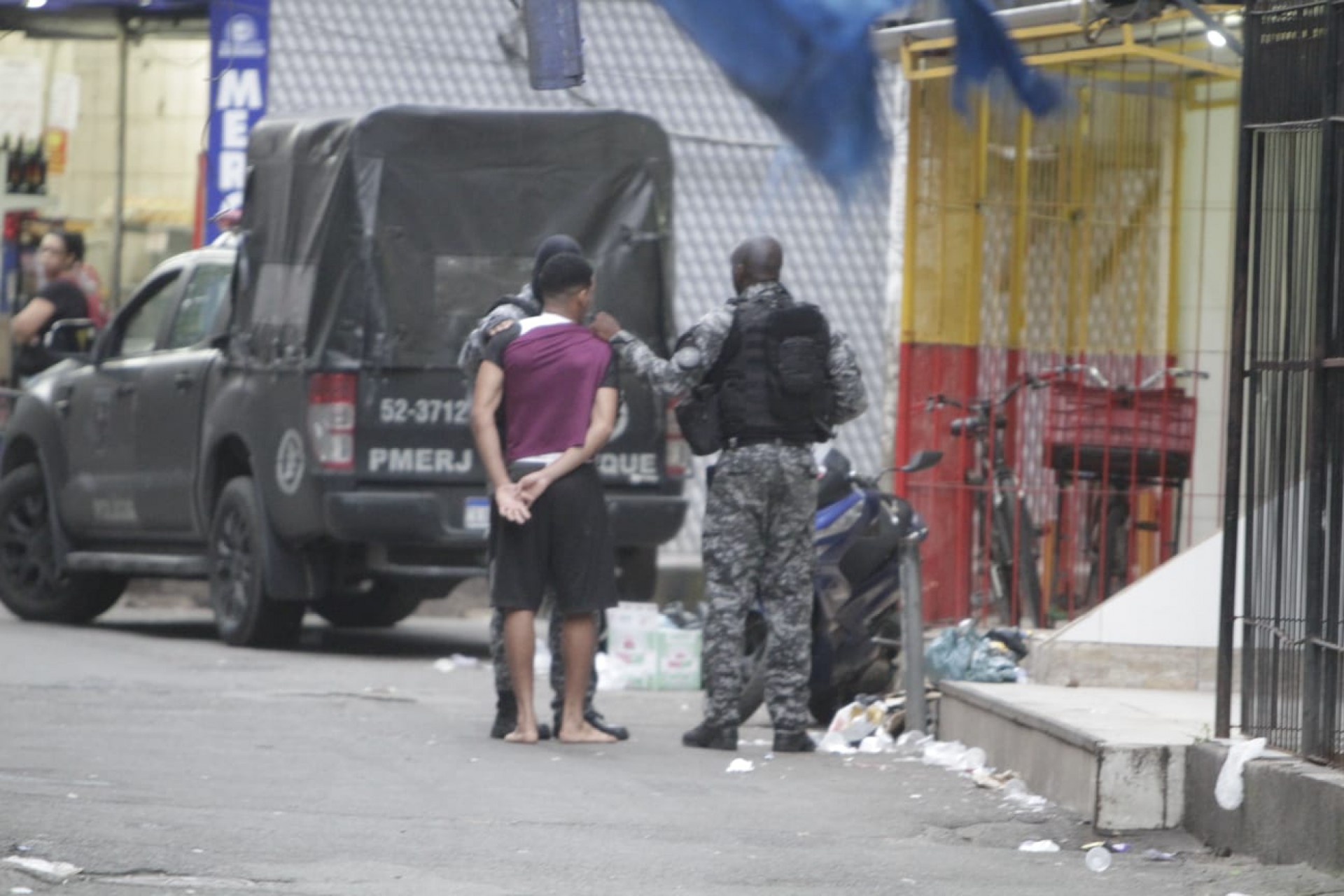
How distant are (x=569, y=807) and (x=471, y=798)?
0.32 m

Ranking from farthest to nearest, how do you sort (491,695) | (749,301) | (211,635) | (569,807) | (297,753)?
(211,635)
(491,695)
(749,301)
(297,753)
(569,807)

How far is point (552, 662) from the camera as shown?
940 cm

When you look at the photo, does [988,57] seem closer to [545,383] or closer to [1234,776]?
[545,383]

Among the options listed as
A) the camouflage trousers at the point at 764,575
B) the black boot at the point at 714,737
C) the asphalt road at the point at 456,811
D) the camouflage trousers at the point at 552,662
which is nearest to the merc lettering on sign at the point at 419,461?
the asphalt road at the point at 456,811

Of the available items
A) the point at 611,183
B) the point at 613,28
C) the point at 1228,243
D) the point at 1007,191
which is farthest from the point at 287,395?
the point at 613,28

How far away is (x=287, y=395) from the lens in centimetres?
1204

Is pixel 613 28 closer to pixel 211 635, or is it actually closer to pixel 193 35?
pixel 193 35

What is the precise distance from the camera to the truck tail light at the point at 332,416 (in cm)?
1183

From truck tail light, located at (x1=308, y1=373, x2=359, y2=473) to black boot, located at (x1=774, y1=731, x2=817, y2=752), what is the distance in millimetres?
3396

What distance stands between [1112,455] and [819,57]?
4.20 meters

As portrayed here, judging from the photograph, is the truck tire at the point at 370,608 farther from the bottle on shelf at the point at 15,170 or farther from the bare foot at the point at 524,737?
the bare foot at the point at 524,737

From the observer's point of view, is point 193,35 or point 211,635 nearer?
point 211,635

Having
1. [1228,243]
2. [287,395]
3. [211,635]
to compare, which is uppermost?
[1228,243]

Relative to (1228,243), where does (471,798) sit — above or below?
below
